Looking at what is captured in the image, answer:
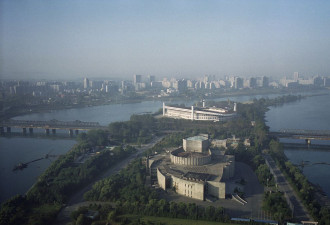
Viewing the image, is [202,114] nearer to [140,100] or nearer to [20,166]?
[20,166]

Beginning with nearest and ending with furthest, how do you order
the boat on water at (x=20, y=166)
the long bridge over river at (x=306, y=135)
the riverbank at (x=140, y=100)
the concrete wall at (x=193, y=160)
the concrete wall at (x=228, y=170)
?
the concrete wall at (x=228, y=170) → the concrete wall at (x=193, y=160) → the boat on water at (x=20, y=166) → the long bridge over river at (x=306, y=135) → the riverbank at (x=140, y=100)

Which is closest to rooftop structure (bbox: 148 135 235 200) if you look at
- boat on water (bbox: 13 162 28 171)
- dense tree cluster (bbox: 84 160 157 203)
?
dense tree cluster (bbox: 84 160 157 203)

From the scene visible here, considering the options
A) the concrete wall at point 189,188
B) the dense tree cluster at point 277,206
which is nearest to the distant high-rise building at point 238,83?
the concrete wall at point 189,188

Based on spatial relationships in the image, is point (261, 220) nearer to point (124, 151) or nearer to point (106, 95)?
point (124, 151)

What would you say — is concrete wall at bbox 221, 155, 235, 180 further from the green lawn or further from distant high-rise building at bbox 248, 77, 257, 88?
distant high-rise building at bbox 248, 77, 257, 88

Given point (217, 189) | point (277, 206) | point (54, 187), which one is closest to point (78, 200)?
point (54, 187)

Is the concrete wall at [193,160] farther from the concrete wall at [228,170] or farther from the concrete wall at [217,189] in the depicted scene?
the concrete wall at [217,189]
